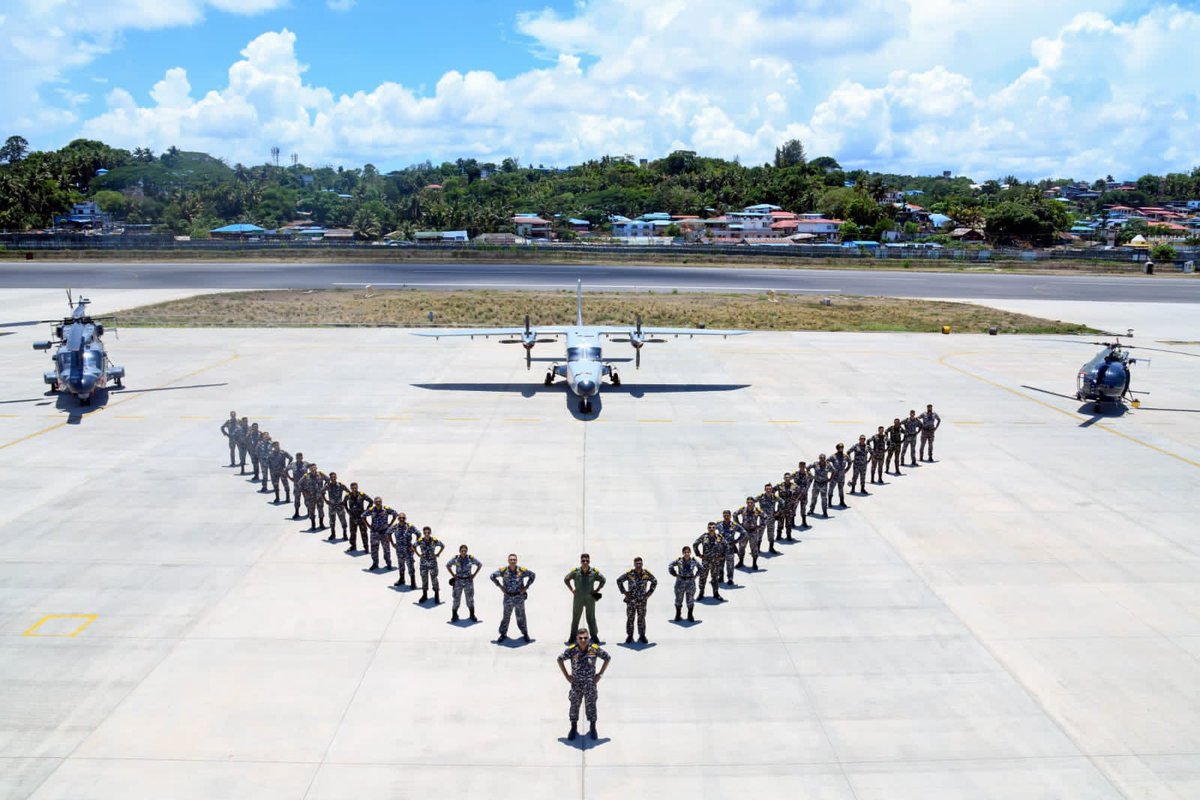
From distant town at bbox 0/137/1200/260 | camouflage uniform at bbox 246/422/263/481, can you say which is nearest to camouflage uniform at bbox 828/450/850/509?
camouflage uniform at bbox 246/422/263/481

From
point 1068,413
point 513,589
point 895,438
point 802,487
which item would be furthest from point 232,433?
point 1068,413

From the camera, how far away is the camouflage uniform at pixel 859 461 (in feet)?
66.7

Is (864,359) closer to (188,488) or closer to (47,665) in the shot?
(188,488)

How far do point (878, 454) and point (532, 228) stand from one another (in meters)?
130

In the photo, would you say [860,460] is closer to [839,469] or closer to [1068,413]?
[839,469]

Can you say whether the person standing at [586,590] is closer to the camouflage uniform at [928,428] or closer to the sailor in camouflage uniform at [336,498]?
the sailor in camouflage uniform at [336,498]

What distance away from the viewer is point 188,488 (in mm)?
20859

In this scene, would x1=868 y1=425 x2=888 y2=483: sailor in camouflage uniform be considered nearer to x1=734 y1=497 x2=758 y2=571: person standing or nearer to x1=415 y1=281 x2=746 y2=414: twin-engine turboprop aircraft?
x1=734 y1=497 x2=758 y2=571: person standing

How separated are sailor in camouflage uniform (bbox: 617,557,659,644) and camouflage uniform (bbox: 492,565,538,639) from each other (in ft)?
5.04

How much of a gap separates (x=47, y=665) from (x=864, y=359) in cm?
3479

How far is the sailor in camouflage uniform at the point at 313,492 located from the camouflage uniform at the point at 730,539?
28.8ft

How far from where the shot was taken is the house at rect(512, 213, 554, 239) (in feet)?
473

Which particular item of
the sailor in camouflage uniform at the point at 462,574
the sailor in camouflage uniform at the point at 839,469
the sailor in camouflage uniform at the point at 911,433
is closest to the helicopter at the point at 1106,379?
the sailor in camouflage uniform at the point at 911,433

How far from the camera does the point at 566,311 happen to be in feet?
183
